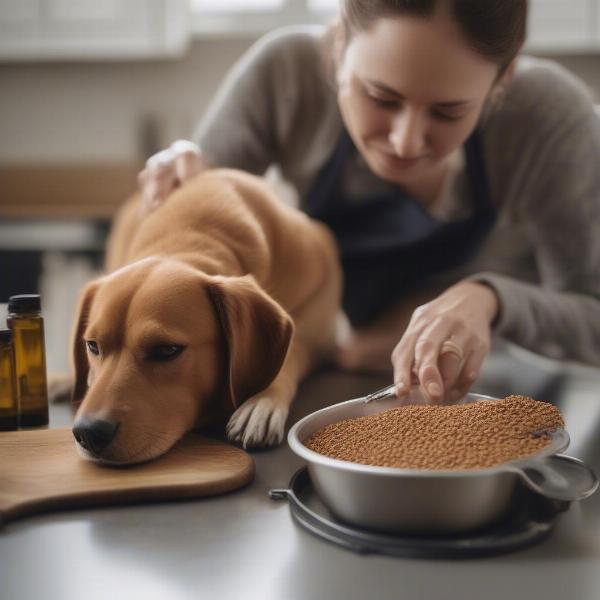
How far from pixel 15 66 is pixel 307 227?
2.19 m

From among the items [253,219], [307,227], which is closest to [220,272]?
[253,219]

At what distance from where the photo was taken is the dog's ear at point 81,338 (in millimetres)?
1050

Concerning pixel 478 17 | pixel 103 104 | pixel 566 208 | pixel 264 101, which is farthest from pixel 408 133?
pixel 103 104

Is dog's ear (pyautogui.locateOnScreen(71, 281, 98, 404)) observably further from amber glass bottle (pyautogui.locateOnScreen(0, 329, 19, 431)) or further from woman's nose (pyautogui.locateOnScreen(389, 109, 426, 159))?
woman's nose (pyautogui.locateOnScreen(389, 109, 426, 159))

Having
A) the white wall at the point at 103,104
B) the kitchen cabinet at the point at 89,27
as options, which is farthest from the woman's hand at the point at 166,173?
the white wall at the point at 103,104

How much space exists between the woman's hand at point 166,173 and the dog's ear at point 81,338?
29 cm

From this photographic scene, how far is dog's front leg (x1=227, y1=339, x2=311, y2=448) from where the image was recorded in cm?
97

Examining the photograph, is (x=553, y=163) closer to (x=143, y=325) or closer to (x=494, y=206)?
(x=494, y=206)

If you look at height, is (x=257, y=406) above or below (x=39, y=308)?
below

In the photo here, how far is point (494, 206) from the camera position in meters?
1.47

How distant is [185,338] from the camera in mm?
959

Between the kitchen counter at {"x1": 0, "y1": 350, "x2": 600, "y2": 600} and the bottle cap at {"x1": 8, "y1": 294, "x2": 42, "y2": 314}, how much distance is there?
1.06 feet

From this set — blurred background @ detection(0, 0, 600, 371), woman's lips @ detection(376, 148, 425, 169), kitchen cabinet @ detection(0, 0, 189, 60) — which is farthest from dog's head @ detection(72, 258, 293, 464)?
kitchen cabinet @ detection(0, 0, 189, 60)

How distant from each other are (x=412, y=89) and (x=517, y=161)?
456 millimetres
